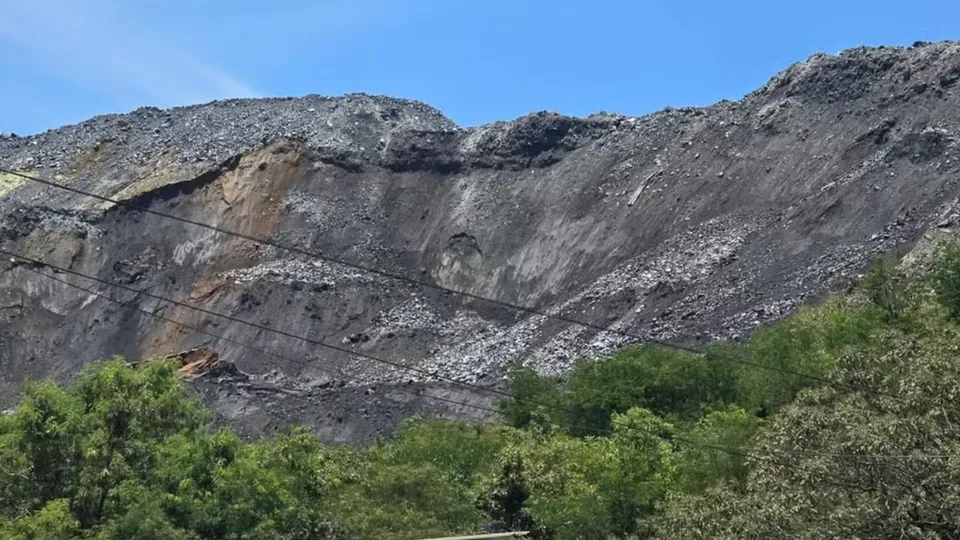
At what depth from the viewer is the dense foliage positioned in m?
17.2

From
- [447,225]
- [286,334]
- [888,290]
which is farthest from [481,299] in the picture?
[888,290]

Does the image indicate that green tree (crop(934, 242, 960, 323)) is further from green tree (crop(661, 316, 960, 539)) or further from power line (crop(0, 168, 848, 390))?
green tree (crop(661, 316, 960, 539))

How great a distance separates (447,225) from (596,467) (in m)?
46.2

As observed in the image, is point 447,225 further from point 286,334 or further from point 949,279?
point 949,279

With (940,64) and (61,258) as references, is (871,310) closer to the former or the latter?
(940,64)

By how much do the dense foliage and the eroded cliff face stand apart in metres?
19.0

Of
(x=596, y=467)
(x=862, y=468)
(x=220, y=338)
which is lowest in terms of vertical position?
(x=862, y=468)

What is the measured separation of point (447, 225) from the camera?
2977 inches

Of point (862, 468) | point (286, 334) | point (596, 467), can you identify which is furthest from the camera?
point (286, 334)

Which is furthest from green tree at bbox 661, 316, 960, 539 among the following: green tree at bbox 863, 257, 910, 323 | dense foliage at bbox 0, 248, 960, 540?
green tree at bbox 863, 257, 910, 323

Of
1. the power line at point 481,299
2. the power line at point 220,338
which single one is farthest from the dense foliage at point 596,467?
the power line at point 220,338

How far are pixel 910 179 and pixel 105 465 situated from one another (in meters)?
43.2

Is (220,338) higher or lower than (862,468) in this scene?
higher

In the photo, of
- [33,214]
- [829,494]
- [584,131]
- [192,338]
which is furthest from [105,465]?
[33,214]
